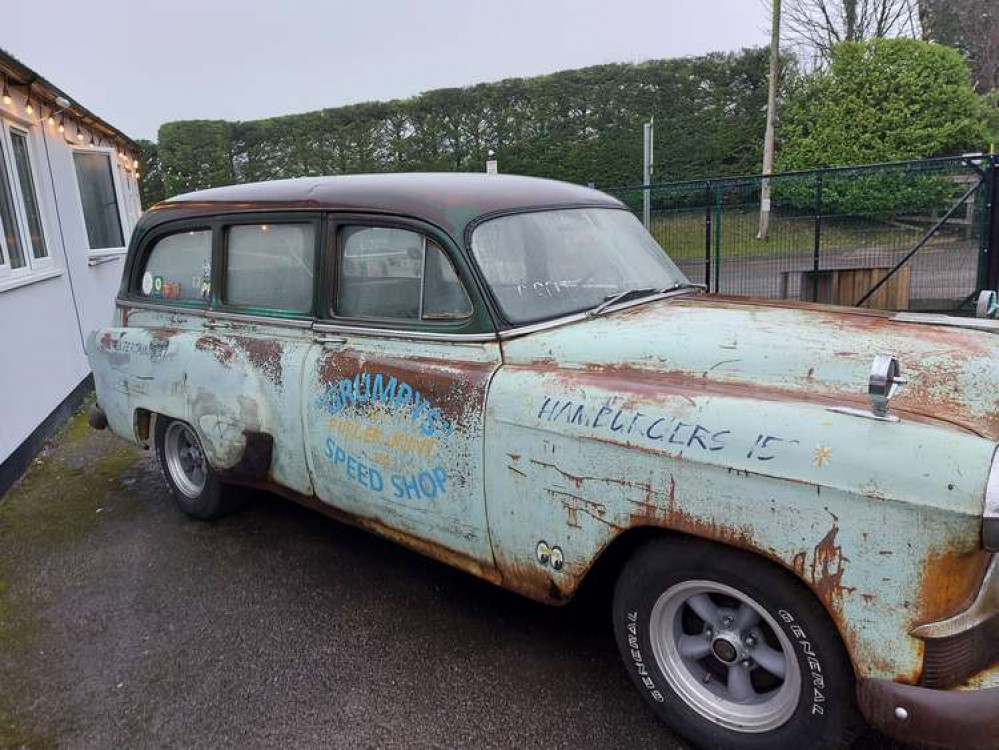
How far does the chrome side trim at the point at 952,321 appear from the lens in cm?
271

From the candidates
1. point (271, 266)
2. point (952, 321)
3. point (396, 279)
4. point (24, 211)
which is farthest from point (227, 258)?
point (24, 211)

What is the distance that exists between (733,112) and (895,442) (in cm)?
1832

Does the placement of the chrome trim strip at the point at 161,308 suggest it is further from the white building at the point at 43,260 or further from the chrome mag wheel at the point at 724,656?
the chrome mag wheel at the point at 724,656

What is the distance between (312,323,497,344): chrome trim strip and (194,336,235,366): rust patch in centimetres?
62

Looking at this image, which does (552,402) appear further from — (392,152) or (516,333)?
(392,152)

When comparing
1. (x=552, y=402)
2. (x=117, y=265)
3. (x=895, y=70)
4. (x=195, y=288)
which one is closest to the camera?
(x=552, y=402)

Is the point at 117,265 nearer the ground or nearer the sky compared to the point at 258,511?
nearer the sky

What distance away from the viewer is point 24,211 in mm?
6852

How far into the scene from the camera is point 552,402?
2.52 m

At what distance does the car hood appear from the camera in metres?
2.15

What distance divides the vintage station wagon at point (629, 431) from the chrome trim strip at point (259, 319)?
0.7 inches

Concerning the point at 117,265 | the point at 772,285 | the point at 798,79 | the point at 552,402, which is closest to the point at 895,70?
the point at 798,79

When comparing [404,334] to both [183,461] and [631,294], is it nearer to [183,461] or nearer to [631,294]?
[631,294]

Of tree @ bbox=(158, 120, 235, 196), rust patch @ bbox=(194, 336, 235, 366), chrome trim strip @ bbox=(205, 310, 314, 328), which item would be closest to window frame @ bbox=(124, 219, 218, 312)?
chrome trim strip @ bbox=(205, 310, 314, 328)
